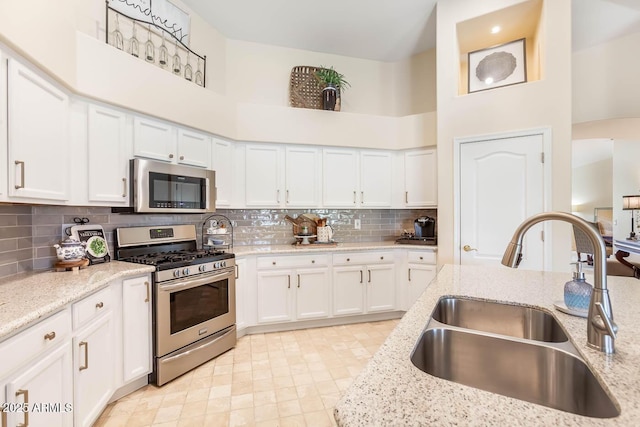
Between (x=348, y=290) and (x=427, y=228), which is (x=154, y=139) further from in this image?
(x=427, y=228)

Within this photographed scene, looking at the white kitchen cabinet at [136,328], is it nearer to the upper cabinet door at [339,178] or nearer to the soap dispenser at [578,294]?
the upper cabinet door at [339,178]

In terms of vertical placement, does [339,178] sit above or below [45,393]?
above

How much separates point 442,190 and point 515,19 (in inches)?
74.2

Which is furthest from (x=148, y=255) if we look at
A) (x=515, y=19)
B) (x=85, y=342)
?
(x=515, y=19)

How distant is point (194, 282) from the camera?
2404mm

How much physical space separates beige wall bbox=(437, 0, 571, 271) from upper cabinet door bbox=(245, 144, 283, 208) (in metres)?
1.88

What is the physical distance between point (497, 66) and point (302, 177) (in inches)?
96.7

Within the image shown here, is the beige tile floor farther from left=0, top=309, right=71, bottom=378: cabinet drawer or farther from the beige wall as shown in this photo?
the beige wall

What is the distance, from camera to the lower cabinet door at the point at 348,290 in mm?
3346

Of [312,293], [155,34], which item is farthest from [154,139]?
[312,293]

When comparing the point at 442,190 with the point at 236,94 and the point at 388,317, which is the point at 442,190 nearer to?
the point at 388,317

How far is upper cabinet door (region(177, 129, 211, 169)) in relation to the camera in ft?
9.02

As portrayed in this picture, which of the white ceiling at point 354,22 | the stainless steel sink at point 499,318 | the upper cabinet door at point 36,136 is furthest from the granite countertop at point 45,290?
the white ceiling at point 354,22

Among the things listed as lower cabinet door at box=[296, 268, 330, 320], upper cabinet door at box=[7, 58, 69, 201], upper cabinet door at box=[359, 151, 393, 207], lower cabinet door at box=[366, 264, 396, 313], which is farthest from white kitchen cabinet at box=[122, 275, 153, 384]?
upper cabinet door at box=[359, 151, 393, 207]
